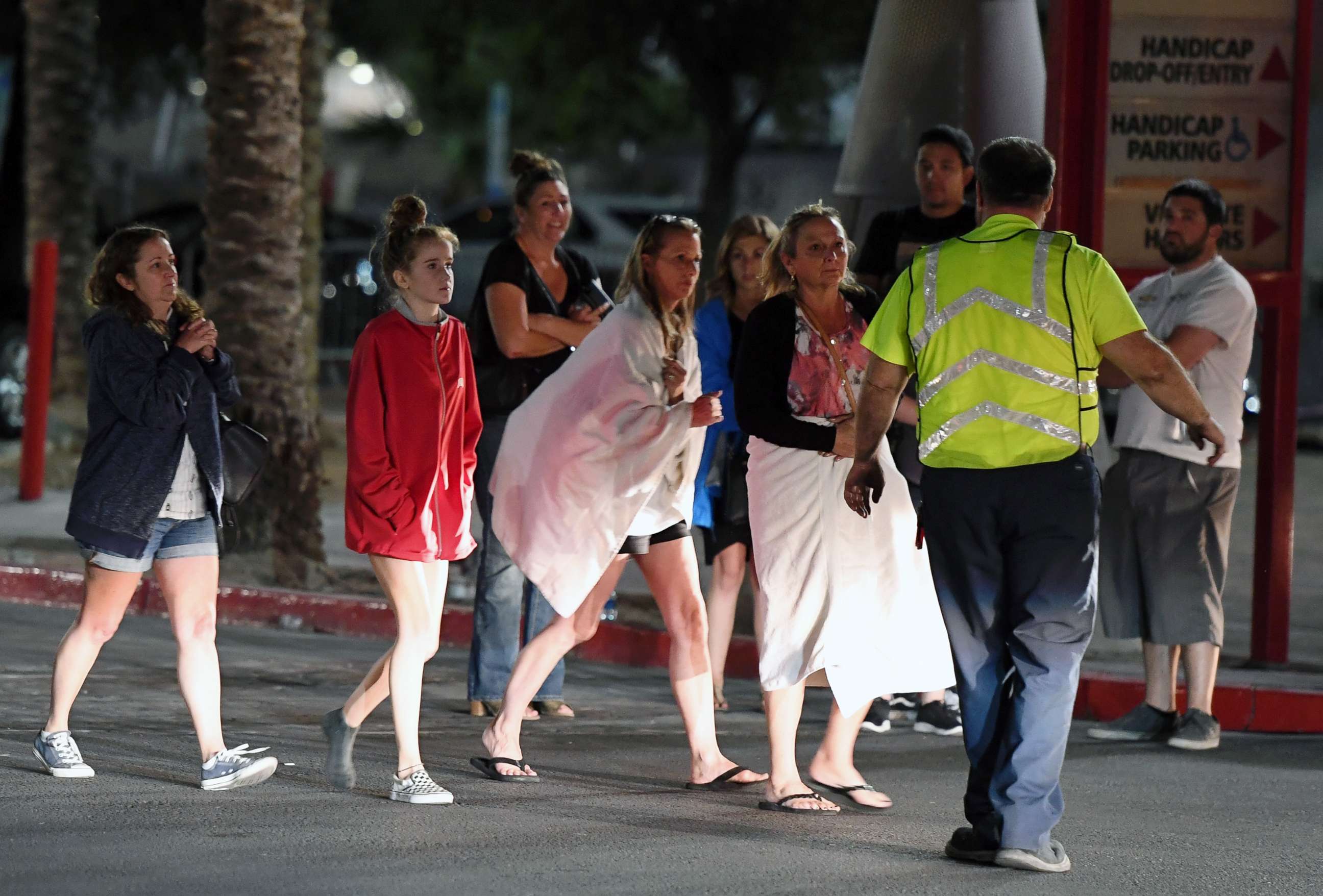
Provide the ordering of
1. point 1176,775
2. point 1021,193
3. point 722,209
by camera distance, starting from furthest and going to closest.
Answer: point 722,209, point 1176,775, point 1021,193

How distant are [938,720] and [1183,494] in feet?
4.06

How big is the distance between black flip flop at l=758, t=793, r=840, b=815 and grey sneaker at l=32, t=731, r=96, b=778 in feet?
6.73

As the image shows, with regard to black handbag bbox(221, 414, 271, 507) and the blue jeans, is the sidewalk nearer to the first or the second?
the blue jeans

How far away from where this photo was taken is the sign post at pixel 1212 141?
351 inches

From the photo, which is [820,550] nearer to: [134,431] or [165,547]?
[165,547]

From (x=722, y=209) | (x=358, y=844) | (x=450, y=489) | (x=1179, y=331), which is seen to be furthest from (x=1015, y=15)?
(x=722, y=209)

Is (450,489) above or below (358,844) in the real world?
above

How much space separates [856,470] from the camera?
5738 millimetres

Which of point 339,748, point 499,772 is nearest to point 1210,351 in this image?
point 499,772

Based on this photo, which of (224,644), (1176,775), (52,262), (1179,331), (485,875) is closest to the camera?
(485,875)

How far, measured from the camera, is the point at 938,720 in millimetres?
7730

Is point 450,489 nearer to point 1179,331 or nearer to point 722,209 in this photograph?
point 1179,331

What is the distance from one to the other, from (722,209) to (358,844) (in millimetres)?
23676

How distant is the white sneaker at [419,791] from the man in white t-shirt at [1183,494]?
2838mm
